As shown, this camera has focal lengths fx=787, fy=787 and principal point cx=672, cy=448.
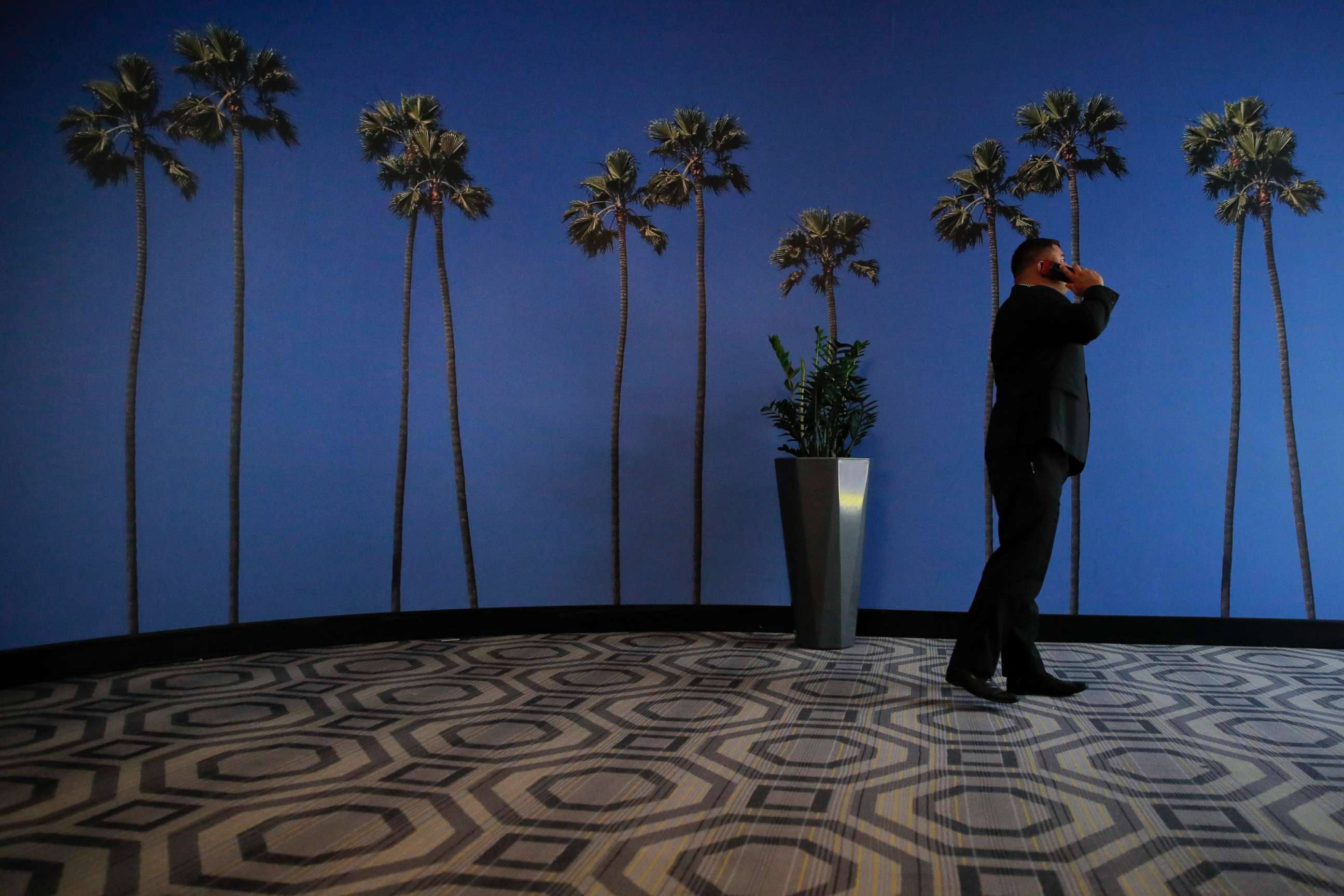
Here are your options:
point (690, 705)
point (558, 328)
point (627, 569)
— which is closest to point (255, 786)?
point (690, 705)

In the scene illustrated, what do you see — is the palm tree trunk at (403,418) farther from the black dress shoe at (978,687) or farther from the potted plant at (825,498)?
the black dress shoe at (978,687)

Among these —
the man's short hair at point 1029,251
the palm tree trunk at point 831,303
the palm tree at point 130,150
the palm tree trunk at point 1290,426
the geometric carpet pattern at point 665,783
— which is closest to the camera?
the geometric carpet pattern at point 665,783

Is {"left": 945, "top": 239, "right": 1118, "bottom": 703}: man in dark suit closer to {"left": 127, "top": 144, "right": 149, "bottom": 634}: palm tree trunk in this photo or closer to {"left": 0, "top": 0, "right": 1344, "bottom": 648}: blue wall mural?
A: {"left": 0, "top": 0, "right": 1344, "bottom": 648}: blue wall mural

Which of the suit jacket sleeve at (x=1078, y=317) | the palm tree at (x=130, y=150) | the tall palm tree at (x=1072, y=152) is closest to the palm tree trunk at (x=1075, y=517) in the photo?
the tall palm tree at (x=1072, y=152)

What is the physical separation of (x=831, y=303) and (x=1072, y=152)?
4.85 ft

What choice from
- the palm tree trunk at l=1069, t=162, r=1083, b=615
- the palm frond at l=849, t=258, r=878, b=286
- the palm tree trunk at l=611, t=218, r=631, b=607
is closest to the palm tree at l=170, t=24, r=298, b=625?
the palm tree trunk at l=611, t=218, r=631, b=607

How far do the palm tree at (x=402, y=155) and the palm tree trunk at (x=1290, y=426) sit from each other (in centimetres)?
444

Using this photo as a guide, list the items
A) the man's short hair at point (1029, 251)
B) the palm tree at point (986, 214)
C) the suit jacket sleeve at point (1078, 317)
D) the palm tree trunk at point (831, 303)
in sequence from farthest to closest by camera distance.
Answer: the palm tree trunk at point (831, 303) < the palm tree at point (986, 214) < the man's short hair at point (1029, 251) < the suit jacket sleeve at point (1078, 317)

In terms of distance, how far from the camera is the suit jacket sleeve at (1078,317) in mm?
2627

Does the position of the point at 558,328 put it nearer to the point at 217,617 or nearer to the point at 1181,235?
the point at 217,617

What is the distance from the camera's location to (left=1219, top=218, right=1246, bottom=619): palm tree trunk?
3971 mm

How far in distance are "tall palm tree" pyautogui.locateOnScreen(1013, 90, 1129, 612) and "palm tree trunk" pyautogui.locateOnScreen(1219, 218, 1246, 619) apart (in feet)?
2.16

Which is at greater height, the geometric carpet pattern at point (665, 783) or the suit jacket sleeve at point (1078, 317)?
the suit jacket sleeve at point (1078, 317)

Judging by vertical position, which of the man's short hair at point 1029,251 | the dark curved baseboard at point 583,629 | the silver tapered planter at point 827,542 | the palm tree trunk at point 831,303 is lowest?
the dark curved baseboard at point 583,629
